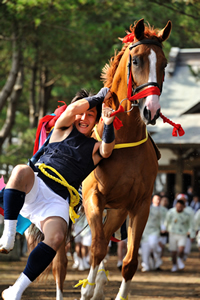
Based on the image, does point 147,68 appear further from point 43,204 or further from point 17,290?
point 17,290

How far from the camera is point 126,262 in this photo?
16.8 feet

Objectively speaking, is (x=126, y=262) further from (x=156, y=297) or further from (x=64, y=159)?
(x=156, y=297)

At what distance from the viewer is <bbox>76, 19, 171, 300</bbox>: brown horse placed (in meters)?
4.38

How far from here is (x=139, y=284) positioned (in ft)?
30.3

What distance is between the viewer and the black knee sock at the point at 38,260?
3.66m

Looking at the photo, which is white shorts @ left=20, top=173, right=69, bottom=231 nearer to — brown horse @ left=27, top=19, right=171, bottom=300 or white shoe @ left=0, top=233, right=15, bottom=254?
white shoe @ left=0, top=233, right=15, bottom=254

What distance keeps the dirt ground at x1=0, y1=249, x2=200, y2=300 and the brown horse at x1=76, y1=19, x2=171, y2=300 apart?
2.27 metres

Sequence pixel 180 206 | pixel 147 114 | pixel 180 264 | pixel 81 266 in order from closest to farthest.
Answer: pixel 147 114, pixel 81 266, pixel 180 264, pixel 180 206

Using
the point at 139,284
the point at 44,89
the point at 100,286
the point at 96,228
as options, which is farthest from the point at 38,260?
the point at 44,89

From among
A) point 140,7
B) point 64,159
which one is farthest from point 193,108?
point 64,159

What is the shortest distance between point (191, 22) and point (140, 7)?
342 centimetres

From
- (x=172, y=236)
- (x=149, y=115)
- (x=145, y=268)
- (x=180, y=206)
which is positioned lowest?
(x=145, y=268)

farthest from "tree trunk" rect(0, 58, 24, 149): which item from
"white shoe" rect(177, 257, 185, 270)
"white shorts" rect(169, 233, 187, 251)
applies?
"white shoe" rect(177, 257, 185, 270)

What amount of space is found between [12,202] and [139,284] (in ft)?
20.1
